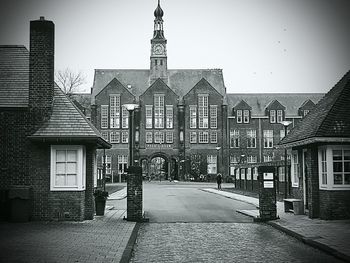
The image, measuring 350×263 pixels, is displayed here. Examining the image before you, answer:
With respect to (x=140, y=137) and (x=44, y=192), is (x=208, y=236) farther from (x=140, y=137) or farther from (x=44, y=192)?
(x=140, y=137)

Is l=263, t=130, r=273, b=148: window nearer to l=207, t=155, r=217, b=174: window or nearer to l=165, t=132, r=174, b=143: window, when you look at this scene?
l=207, t=155, r=217, b=174: window

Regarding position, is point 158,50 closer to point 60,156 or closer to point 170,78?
point 170,78

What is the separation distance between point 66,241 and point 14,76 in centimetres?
896

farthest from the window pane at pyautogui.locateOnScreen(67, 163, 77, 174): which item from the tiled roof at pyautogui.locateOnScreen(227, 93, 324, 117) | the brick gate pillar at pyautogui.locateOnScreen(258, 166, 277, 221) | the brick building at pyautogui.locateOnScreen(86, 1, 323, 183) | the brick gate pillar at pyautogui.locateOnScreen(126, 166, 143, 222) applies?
the tiled roof at pyautogui.locateOnScreen(227, 93, 324, 117)

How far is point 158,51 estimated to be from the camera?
269ft

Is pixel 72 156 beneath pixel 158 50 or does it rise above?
beneath

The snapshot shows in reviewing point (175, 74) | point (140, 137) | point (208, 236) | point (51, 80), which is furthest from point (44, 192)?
point (175, 74)

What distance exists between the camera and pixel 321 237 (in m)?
13.7

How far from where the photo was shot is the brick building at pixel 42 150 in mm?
17422

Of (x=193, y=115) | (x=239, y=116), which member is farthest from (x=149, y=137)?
(x=239, y=116)

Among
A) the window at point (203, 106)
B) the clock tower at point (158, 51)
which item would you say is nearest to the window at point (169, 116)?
the window at point (203, 106)

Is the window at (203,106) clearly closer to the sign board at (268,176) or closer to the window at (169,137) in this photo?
the window at (169,137)

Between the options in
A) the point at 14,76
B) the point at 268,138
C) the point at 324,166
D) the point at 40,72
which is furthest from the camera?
the point at 268,138

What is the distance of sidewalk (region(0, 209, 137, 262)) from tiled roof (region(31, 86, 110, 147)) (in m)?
3.03
